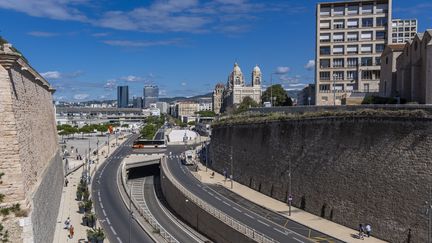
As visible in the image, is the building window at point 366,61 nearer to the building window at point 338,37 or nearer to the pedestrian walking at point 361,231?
the building window at point 338,37

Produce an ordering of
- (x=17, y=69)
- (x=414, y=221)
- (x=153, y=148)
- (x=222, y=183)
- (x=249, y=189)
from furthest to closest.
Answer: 1. (x=153, y=148)
2. (x=222, y=183)
3. (x=249, y=189)
4. (x=414, y=221)
5. (x=17, y=69)

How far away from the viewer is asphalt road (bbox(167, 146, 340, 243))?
26.4 meters

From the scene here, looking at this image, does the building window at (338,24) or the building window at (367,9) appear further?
the building window at (338,24)

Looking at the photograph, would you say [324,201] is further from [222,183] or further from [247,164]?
[222,183]

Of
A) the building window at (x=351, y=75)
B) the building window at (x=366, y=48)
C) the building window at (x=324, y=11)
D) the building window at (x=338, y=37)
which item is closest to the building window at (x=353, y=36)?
the building window at (x=338, y=37)

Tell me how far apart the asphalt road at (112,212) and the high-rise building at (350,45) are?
26.9 meters

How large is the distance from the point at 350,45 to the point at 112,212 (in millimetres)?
33297

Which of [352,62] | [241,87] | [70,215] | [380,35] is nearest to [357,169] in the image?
[70,215]

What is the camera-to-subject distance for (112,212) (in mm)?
36938

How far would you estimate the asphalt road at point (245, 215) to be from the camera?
26444 mm

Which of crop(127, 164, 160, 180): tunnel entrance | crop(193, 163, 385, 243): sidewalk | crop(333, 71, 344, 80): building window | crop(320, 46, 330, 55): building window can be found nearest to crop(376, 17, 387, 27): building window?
crop(320, 46, 330, 55): building window

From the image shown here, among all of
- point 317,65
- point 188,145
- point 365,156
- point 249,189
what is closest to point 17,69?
point 365,156

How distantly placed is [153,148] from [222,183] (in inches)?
1172

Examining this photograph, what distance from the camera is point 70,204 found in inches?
1412
